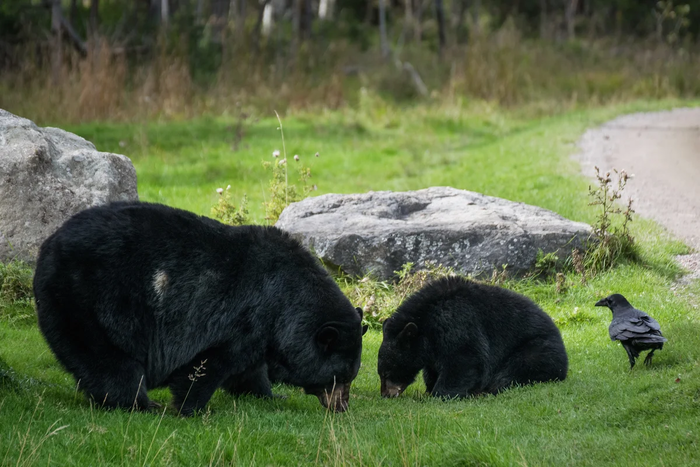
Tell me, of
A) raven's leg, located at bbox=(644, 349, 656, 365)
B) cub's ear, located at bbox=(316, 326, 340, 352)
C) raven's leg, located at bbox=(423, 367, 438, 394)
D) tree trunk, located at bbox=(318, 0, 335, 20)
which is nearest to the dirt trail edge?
raven's leg, located at bbox=(644, 349, 656, 365)

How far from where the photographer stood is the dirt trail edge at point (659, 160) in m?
11.8

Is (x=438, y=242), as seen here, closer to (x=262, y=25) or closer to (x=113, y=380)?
(x=113, y=380)

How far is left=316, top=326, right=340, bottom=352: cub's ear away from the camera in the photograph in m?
5.95

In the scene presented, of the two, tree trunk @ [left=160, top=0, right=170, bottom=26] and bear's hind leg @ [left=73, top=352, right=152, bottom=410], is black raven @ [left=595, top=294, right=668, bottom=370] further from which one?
tree trunk @ [left=160, top=0, right=170, bottom=26]

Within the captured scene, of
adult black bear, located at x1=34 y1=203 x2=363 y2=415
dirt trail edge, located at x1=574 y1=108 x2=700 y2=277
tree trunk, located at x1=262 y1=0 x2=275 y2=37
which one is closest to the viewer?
adult black bear, located at x1=34 y1=203 x2=363 y2=415

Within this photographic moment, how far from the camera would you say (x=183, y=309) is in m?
5.81

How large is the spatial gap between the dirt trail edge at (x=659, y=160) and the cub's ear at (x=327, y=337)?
5.72m

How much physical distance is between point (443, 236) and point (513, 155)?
27.3 ft

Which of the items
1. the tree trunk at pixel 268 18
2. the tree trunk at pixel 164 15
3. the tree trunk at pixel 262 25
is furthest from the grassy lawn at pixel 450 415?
the tree trunk at pixel 268 18

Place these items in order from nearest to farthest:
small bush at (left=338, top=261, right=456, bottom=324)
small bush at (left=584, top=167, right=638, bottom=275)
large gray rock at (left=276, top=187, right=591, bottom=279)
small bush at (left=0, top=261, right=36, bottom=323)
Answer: small bush at (left=0, top=261, right=36, bottom=323), small bush at (left=338, top=261, right=456, bottom=324), large gray rock at (left=276, top=187, right=591, bottom=279), small bush at (left=584, top=167, right=638, bottom=275)

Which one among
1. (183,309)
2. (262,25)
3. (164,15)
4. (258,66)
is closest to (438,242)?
(183,309)

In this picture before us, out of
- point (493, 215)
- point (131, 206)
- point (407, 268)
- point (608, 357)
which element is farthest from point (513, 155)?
point (131, 206)

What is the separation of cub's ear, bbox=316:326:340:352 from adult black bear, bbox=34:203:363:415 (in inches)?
0.4

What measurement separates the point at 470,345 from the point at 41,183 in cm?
543
